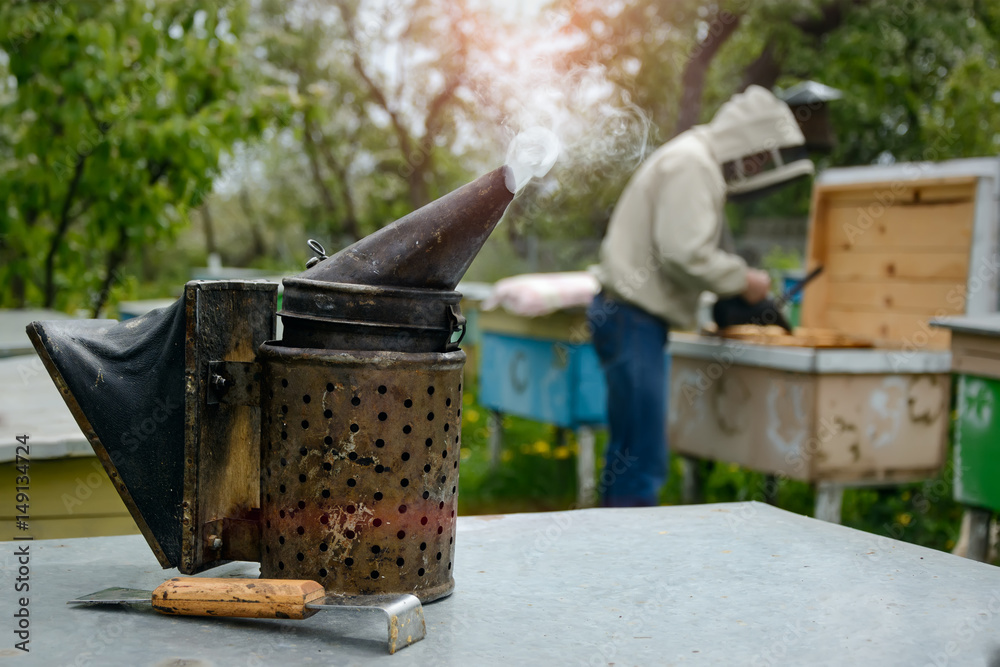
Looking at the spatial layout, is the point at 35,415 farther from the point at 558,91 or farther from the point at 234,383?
the point at 558,91

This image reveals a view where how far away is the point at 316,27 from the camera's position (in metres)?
14.5

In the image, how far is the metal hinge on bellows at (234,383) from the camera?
145 cm

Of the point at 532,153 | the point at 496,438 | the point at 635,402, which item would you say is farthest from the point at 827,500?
the point at 532,153

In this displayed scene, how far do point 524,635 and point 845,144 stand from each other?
1507 cm

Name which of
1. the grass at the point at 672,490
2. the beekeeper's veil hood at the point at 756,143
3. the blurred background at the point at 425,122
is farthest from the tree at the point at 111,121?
the grass at the point at 672,490

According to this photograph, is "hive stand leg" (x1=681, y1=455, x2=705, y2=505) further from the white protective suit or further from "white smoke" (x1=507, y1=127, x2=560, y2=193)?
"white smoke" (x1=507, y1=127, x2=560, y2=193)

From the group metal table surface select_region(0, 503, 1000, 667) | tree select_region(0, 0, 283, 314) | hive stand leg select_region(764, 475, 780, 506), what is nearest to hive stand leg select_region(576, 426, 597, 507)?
hive stand leg select_region(764, 475, 780, 506)

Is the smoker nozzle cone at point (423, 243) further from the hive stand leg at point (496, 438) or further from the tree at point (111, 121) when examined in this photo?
the hive stand leg at point (496, 438)

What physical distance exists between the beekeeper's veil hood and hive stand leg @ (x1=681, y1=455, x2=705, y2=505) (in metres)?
1.44

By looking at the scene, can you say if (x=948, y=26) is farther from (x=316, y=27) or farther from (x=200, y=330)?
(x=200, y=330)

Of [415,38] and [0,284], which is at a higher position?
[415,38]

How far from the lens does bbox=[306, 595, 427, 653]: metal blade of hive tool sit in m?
1.26

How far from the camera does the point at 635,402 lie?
13.4ft

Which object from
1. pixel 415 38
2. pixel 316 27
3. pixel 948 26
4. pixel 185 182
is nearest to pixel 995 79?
pixel 948 26
